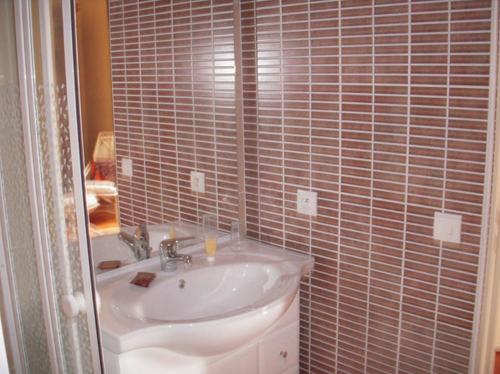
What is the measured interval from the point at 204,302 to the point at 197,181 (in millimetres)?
511

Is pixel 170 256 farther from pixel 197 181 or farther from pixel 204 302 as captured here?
pixel 197 181

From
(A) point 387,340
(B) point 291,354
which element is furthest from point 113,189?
(A) point 387,340

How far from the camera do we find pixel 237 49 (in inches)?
83.0

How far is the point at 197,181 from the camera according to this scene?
7.00 ft

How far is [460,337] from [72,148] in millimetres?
1422

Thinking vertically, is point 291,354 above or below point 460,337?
below

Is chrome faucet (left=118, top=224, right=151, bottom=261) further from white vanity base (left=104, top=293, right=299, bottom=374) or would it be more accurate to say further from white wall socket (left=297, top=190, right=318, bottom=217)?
white wall socket (left=297, top=190, right=318, bottom=217)

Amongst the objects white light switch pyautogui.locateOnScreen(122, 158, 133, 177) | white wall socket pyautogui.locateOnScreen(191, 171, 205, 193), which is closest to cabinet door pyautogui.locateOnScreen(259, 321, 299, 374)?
white wall socket pyautogui.locateOnScreen(191, 171, 205, 193)

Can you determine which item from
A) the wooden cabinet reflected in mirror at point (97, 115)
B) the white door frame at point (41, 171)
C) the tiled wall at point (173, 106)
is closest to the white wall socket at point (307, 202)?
the tiled wall at point (173, 106)

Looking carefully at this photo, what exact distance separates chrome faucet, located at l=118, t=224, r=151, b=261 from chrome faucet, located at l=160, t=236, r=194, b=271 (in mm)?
64

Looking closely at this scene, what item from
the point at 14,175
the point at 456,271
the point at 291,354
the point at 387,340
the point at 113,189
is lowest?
the point at 291,354

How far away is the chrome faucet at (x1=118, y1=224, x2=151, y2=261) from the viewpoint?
1.89 metres

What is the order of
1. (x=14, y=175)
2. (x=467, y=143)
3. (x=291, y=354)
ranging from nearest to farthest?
1. (x=14, y=175)
2. (x=467, y=143)
3. (x=291, y=354)

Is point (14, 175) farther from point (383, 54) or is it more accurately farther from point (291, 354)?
point (291, 354)
